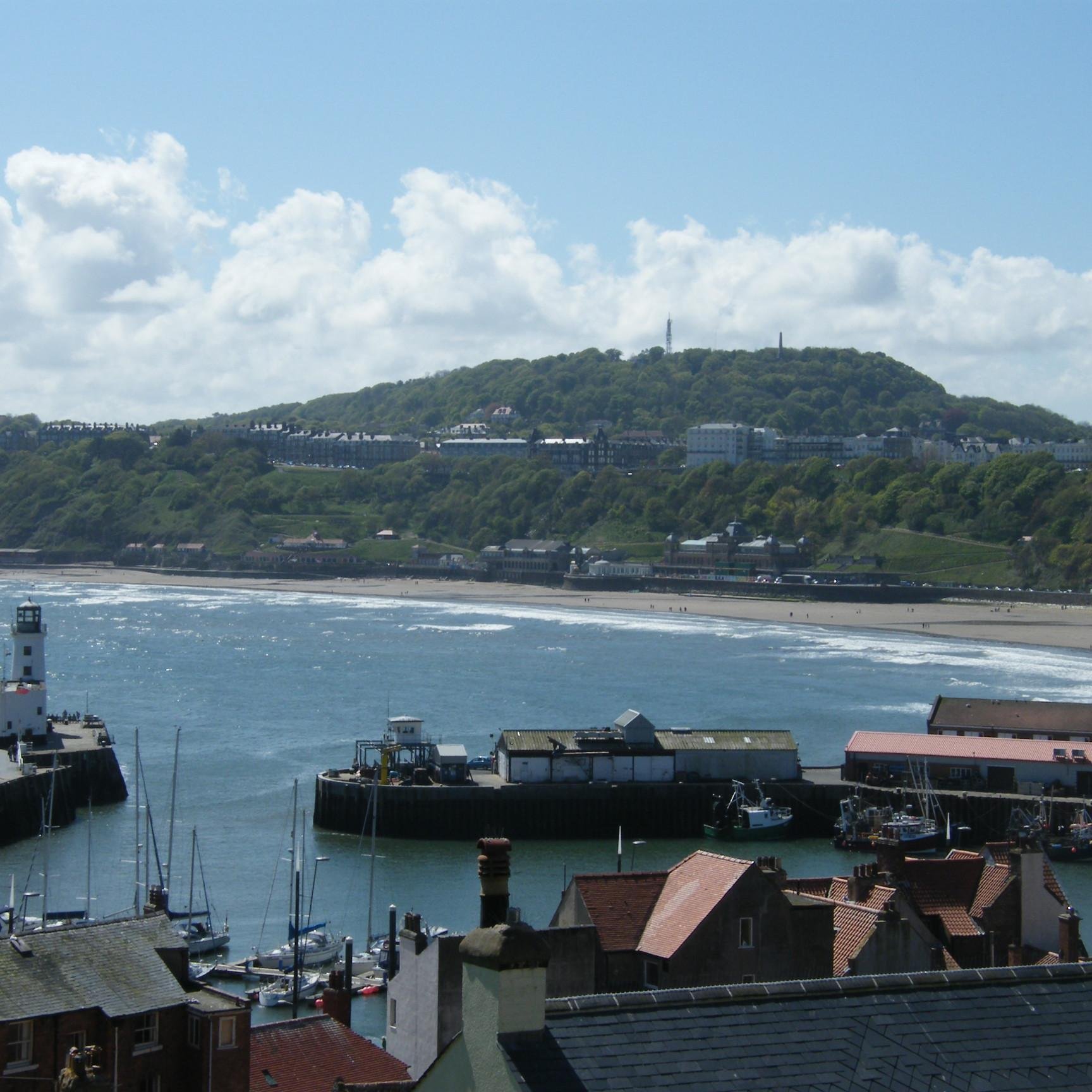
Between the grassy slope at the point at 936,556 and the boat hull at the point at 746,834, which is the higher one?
the grassy slope at the point at 936,556

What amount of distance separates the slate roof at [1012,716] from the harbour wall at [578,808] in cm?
608

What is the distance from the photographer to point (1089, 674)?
90.6 m

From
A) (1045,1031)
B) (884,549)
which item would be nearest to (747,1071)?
(1045,1031)

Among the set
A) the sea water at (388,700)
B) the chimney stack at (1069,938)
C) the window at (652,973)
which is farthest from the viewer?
the sea water at (388,700)

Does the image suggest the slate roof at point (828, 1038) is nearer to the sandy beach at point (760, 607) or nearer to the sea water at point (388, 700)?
the sea water at point (388, 700)

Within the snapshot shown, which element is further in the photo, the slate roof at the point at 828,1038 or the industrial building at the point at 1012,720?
the industrial building at the point at 1012,720

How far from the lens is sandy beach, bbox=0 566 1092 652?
401 ft

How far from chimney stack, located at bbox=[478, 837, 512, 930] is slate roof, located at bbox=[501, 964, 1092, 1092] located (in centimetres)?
57

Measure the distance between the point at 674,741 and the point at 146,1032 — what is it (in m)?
37.2

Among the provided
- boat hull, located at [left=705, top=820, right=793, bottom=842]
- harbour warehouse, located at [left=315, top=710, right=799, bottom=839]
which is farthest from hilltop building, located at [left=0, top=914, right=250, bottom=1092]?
boat hull, located at [left=705, top=820, right=793, bottom=842]

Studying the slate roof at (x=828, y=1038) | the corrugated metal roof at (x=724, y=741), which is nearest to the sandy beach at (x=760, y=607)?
the corrugated metal roof at (x=724, y=741)

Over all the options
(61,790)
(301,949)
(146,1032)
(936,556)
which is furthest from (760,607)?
(146,1032)

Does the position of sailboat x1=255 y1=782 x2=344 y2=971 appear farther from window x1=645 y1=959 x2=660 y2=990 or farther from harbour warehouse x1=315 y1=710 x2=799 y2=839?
window x1=645 y1=959 x2=660 y2=990

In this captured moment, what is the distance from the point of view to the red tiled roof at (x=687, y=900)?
1744 centimetres
